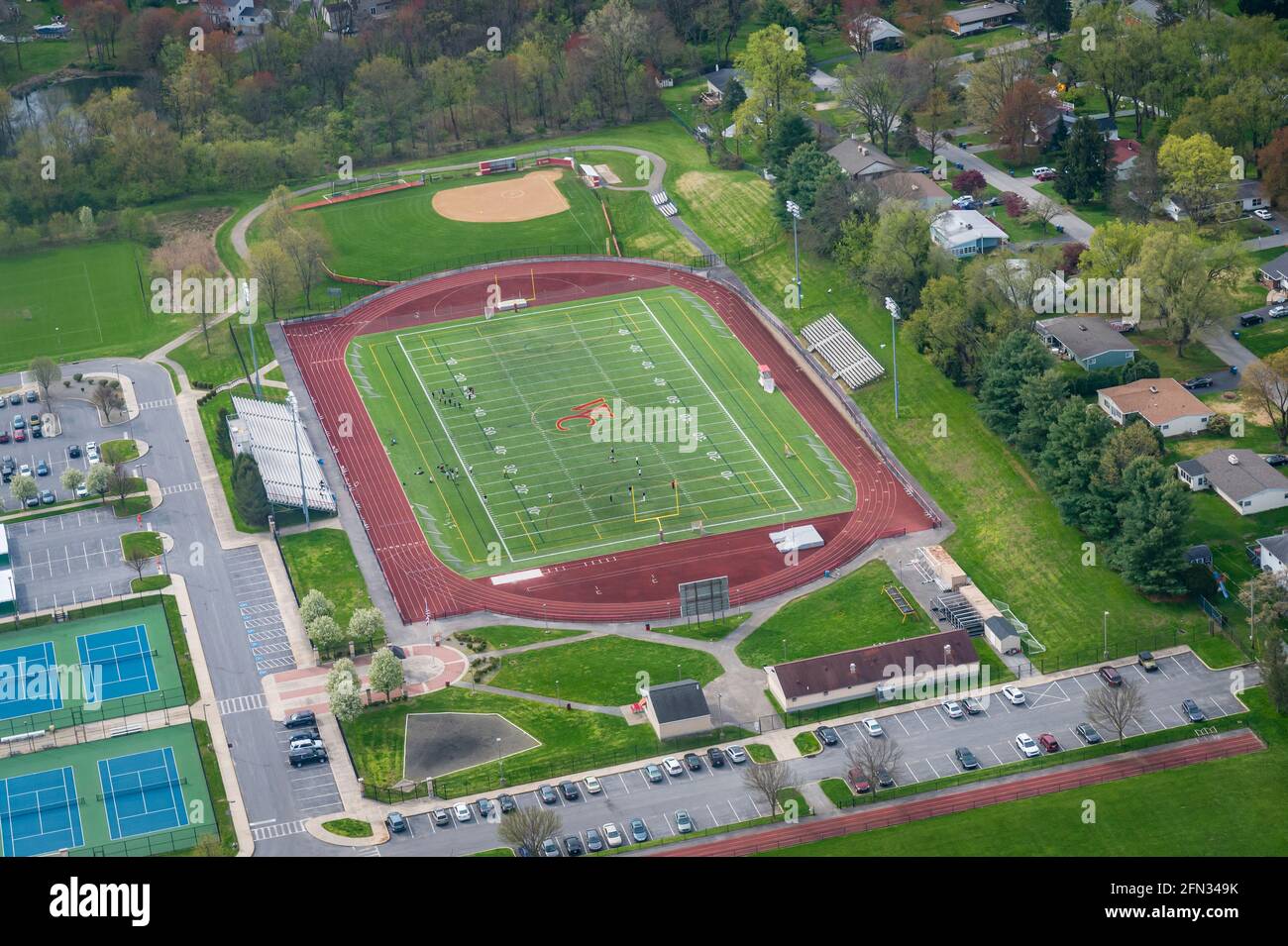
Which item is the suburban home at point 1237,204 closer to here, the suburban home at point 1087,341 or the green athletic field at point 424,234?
the suburban home at point 1087,341

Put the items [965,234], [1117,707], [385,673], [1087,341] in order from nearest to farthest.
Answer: [1117,707] < [385,673] < [1087,341] < [965,234]

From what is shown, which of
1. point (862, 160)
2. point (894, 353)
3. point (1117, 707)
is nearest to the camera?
point (1117, 707)

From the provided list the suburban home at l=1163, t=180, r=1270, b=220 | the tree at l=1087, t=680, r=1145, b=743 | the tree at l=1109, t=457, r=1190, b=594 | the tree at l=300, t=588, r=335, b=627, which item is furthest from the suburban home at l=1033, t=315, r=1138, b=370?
the tree at l=300, t=588, r=335, b=627

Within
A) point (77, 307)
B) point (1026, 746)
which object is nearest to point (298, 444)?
point (77, 307)

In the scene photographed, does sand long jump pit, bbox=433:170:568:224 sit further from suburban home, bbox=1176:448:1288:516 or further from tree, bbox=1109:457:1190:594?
tree, bbox=1109:457:1190:594

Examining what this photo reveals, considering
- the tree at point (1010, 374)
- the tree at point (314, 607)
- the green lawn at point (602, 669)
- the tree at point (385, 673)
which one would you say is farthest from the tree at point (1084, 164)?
the tree at point (385, 673)

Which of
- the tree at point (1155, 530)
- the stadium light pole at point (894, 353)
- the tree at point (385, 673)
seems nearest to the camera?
the tree at point (385, 673)

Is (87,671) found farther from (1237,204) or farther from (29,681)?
(1237,204)

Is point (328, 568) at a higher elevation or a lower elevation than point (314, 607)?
lower
